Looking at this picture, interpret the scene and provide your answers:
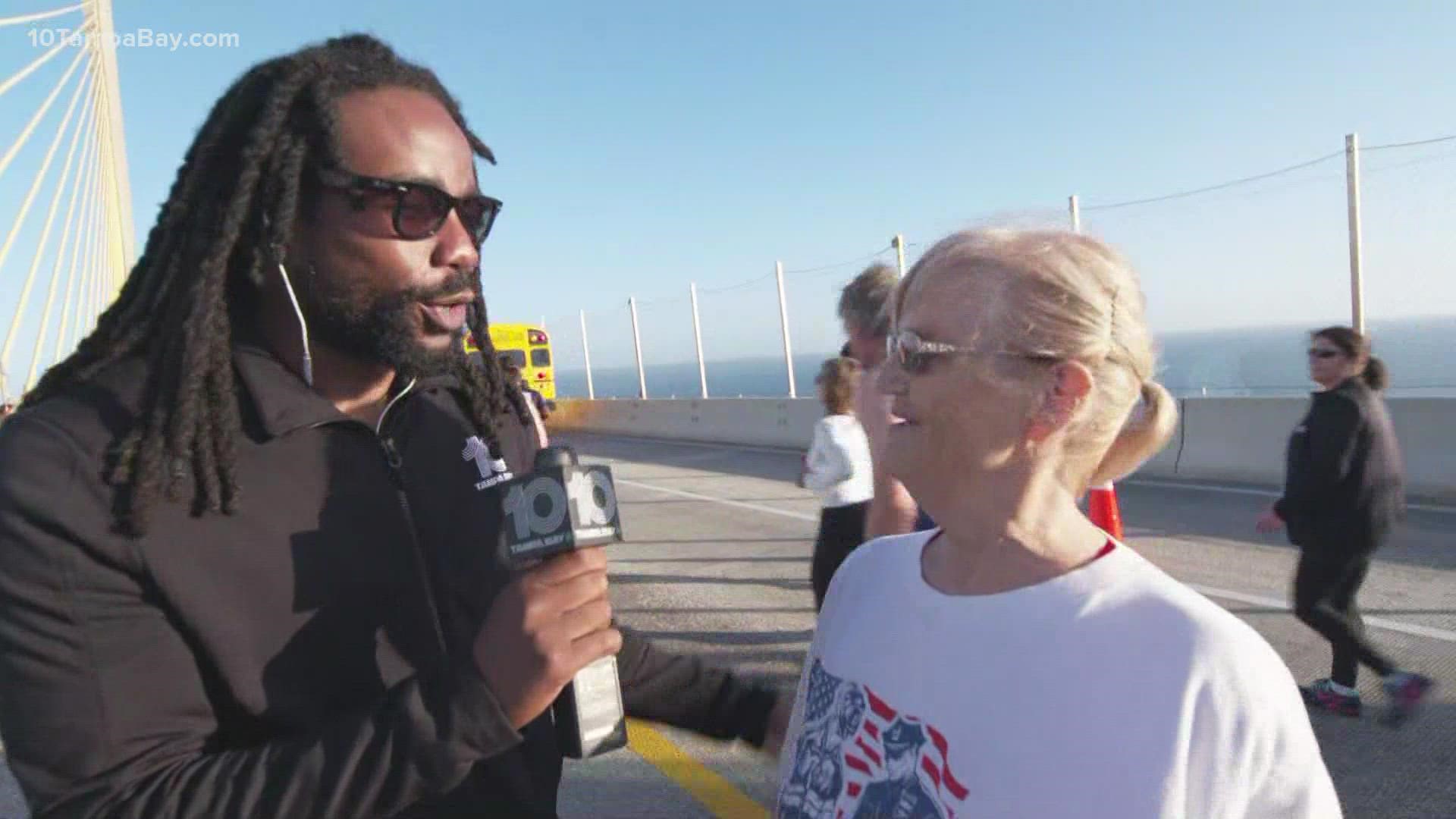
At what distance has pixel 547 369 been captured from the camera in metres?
26.8

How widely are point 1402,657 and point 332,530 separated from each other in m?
5.37

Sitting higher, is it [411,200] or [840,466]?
[411,200]

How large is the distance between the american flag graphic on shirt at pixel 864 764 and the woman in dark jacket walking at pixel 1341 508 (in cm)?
384

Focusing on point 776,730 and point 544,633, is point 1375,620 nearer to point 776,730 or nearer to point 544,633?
point 776,730

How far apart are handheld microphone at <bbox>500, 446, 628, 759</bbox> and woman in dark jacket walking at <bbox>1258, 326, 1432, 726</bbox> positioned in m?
4.28

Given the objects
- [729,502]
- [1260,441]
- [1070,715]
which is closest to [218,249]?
[1070,715]

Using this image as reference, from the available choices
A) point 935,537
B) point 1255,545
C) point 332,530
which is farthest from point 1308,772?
point 1255,545

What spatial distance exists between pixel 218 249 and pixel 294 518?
457mm

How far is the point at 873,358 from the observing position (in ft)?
12.8

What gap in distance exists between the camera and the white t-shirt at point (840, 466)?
4.34 metres

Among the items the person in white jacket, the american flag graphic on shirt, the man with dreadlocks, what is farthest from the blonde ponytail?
the person in white jacket

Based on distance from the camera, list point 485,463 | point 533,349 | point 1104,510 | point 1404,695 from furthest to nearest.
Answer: point 533,349 < point 1104,510 < point 1404,695 < point 485,463

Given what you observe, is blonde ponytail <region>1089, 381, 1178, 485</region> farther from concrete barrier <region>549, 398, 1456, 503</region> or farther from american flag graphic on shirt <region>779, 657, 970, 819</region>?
concrete barrier <region>549, 398, 1456, 503</region>

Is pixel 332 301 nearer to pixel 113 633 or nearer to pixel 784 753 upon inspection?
pixel 113 633
